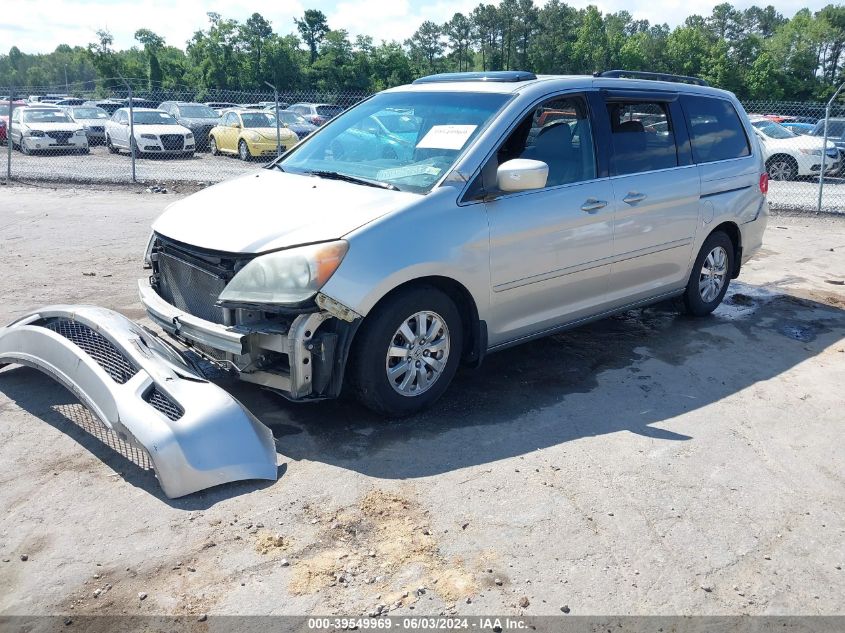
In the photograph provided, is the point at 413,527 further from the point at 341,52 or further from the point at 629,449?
the point at 341,52

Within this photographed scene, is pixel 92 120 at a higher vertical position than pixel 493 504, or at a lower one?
higher

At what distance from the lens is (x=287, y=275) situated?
163 inches

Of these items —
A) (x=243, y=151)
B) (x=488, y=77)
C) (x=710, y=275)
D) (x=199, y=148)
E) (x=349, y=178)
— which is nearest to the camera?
(x=349, y=178)

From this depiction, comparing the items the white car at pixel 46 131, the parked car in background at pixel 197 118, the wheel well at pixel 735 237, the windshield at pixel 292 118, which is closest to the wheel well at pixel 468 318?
the wheel well at pixel 735 237

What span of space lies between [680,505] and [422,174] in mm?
2394

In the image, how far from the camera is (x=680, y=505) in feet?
12.7

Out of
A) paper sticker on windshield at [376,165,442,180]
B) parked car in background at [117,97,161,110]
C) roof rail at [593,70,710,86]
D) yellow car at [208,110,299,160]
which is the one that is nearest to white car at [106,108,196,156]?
yellow car at [208,110,299,160]

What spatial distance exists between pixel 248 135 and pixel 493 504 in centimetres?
1946

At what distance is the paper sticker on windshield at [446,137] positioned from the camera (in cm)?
498

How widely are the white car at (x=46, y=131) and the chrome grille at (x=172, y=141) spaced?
109 inches

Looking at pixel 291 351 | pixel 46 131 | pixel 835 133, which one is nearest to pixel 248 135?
pixel 46 131

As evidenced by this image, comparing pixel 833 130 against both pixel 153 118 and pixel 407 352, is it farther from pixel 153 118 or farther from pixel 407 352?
pixel 407 352

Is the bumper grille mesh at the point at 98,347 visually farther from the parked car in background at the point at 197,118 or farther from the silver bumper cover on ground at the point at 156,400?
the parked car in background at the point at 197,118

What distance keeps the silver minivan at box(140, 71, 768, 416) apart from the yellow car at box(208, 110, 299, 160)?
15877 mm
